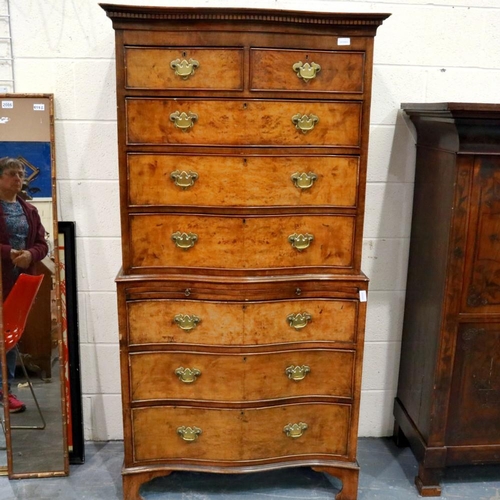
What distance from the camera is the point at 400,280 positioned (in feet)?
9.34

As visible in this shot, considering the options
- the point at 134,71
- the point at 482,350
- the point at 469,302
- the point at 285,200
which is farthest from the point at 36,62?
the point at 482,350

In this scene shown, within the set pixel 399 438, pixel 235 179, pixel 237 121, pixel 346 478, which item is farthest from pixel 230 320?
pixel 399 438

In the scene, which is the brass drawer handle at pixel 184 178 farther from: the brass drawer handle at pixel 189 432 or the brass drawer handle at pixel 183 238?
the brass drawer handle at pixel 189 432

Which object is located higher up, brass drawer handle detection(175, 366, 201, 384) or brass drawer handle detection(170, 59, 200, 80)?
brass drawer handle detection(170, 59, 200, 80)

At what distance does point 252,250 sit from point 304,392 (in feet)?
2.07

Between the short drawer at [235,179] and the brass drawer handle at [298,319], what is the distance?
43 centimetres

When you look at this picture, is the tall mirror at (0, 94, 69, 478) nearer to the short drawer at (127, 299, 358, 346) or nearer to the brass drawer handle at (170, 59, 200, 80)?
the short drawer at (127, 299, 358, 346)

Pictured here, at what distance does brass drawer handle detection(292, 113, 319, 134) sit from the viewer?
2.12 m

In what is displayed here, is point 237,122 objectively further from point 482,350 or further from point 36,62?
point 482,350

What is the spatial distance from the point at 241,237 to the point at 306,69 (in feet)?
2.13

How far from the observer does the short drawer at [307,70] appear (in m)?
2.07

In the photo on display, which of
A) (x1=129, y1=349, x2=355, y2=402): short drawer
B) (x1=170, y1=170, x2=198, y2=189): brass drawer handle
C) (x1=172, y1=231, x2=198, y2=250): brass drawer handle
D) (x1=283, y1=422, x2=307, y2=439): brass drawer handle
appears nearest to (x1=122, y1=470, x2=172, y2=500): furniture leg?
(x1=129, y1=349, x2=355, y2=402): short drawer

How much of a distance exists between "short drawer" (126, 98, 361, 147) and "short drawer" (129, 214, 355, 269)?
28 cm

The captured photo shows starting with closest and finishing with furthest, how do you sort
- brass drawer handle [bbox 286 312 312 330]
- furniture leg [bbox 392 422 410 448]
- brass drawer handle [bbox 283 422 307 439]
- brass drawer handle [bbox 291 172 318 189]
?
brass drawer handle [bbox 291 172 318 189]
brass drawer handle [bbox 286 312 312 330]
brass drawer handle [bbox 283 422 307 439]
furniture leg [bbox 392 422 410 448]
